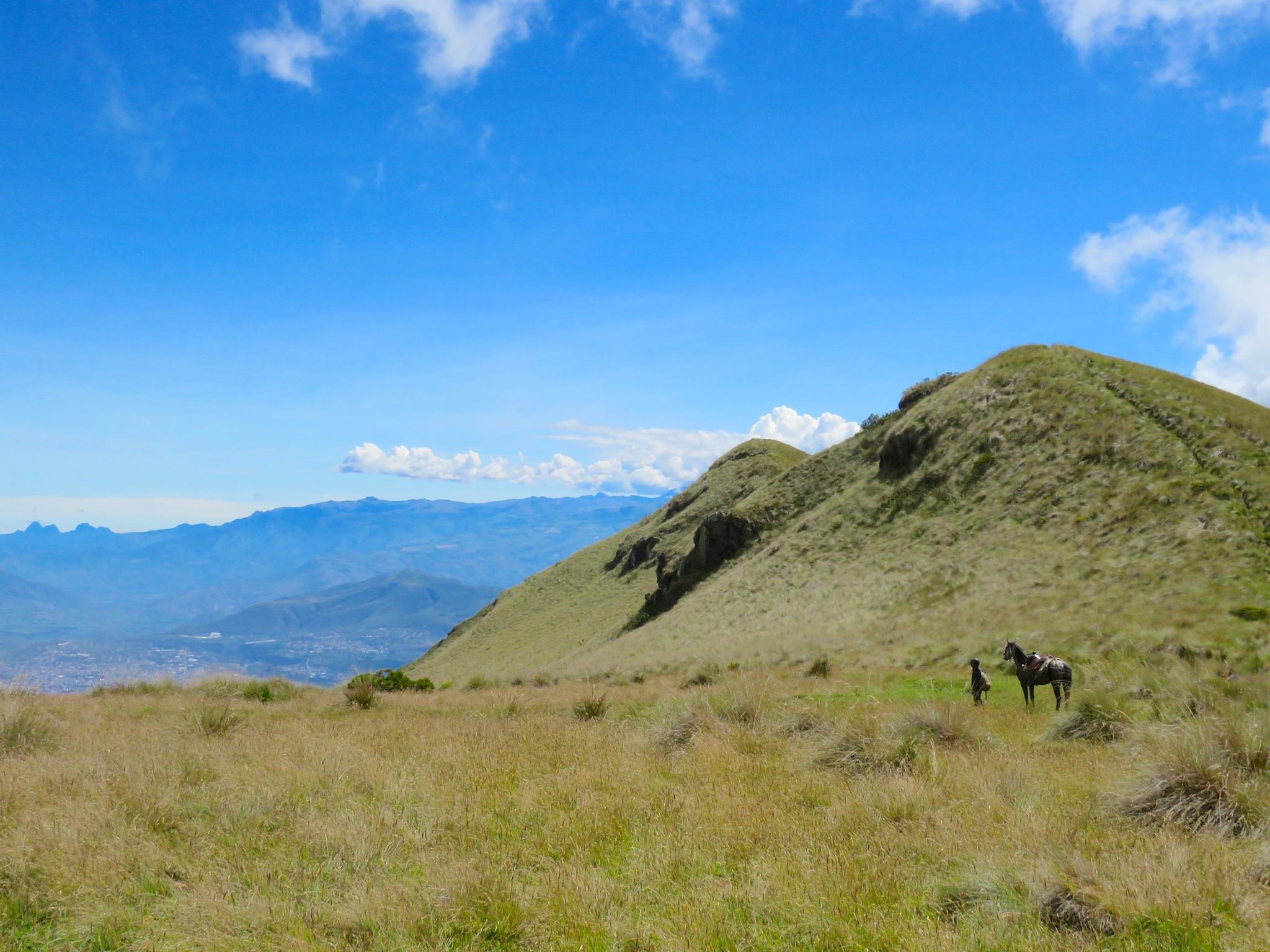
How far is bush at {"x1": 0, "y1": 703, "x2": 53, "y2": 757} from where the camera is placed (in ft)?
31.2

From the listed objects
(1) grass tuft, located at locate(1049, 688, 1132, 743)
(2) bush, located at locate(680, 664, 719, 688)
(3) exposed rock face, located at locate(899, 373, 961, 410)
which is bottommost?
(2) bush, located at locate(680, 664, 719, 688)

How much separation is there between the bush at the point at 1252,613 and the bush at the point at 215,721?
2540cm

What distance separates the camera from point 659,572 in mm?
62844

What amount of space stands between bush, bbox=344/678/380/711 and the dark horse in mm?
15598

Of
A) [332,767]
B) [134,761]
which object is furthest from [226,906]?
[134,761]

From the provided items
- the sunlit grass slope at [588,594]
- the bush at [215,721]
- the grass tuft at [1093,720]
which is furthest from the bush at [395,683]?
the sunlit grass slope at [588,594]

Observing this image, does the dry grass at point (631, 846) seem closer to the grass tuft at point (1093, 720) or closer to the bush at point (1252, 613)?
the grass tuft at point (1093, 720)

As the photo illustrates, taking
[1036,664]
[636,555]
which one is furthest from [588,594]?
[1036,664]

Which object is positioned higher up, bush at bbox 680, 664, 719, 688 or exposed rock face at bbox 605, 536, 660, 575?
exposed rock face at bbox 605, 536, 660, 575

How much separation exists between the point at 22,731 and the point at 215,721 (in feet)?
8.43

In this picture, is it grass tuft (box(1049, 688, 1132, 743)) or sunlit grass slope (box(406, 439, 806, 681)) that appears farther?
sunlit grass slope (box(406, 439, 806, 681))

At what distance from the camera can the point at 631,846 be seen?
223 inches

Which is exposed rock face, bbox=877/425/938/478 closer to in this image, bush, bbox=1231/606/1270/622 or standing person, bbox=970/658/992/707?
bush, bbox=1231/606/1270/622

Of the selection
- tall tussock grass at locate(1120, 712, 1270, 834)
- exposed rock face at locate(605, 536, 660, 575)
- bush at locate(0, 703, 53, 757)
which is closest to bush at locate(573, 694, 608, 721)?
bush at locate(0, 703, 53, 757)
